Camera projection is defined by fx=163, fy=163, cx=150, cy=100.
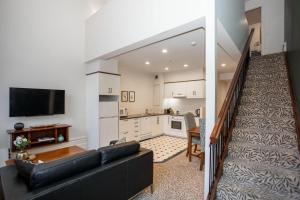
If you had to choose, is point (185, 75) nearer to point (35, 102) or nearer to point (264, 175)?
point (264, 175)

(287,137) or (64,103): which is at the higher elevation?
(64,103)

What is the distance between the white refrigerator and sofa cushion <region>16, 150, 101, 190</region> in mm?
2460

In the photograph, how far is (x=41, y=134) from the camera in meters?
3.78

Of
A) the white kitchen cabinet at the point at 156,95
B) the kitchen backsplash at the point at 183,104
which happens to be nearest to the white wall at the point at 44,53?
the white kitchen cabinet at the point at 156,95

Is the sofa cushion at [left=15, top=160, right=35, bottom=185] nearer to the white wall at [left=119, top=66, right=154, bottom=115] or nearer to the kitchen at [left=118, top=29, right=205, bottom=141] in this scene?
the kitchen at [left=118, top=29, right=205, bottom=141]

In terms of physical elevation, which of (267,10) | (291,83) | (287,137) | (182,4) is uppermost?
(267,10)

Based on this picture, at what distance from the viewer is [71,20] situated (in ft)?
14.1

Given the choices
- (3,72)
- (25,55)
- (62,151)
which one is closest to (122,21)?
(25,55)

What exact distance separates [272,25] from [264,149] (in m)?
4.67

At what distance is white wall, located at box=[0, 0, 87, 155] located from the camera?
336 cm

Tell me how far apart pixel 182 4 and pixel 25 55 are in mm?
3459

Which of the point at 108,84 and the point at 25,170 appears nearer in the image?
the point at 25,170

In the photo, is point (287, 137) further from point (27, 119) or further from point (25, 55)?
point (25, 55)

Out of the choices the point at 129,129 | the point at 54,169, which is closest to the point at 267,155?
the point at 54,169
